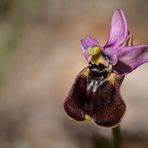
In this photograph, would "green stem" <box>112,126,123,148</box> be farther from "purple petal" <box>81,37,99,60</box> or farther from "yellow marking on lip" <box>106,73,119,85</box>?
"purple petal" <box>81,37,99,60</box>

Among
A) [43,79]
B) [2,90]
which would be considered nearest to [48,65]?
[43,79]

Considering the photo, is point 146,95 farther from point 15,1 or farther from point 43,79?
point 15,1

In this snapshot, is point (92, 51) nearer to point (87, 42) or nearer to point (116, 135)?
point (87, 42)

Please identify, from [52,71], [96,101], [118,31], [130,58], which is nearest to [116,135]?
[96,101]

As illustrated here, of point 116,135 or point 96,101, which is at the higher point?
point 96,101

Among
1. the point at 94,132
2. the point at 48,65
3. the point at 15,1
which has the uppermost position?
the point at 15,1
